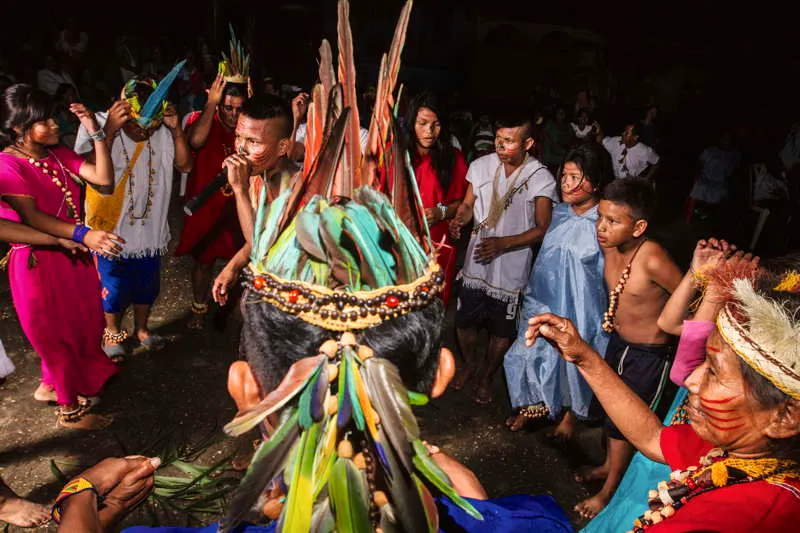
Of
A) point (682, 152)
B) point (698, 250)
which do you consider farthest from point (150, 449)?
point (682, 152)

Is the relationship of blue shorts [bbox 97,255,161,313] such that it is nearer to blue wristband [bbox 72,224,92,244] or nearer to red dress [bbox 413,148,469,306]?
blue wristband [bbox 72,224,92,244]

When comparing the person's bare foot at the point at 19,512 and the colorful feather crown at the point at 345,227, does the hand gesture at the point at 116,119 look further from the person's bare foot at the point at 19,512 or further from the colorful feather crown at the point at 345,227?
the colorful feather crown at the point at 345,227

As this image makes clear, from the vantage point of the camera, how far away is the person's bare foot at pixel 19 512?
2.94m

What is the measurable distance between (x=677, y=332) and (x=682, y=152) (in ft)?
36.2

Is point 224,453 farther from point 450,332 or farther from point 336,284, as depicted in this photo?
point 336,284

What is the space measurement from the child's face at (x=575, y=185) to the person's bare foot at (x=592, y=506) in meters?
1.74

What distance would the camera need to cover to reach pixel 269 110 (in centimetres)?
370

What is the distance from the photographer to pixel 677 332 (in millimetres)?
2811

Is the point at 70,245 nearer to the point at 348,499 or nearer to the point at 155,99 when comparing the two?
the point at 155,99

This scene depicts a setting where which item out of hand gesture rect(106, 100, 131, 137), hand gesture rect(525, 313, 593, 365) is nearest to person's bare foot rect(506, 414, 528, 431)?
hand gesture rect(525, 313, 593, 365)

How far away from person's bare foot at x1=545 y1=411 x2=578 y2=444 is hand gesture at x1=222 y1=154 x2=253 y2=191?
2576 millimetres

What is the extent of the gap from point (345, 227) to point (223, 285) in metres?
1.92

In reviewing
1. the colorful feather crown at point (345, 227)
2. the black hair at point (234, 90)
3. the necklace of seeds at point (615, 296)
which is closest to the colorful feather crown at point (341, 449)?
the colorful feather crown at point (345, 227)

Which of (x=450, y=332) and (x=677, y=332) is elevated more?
(x=677, y=332)
